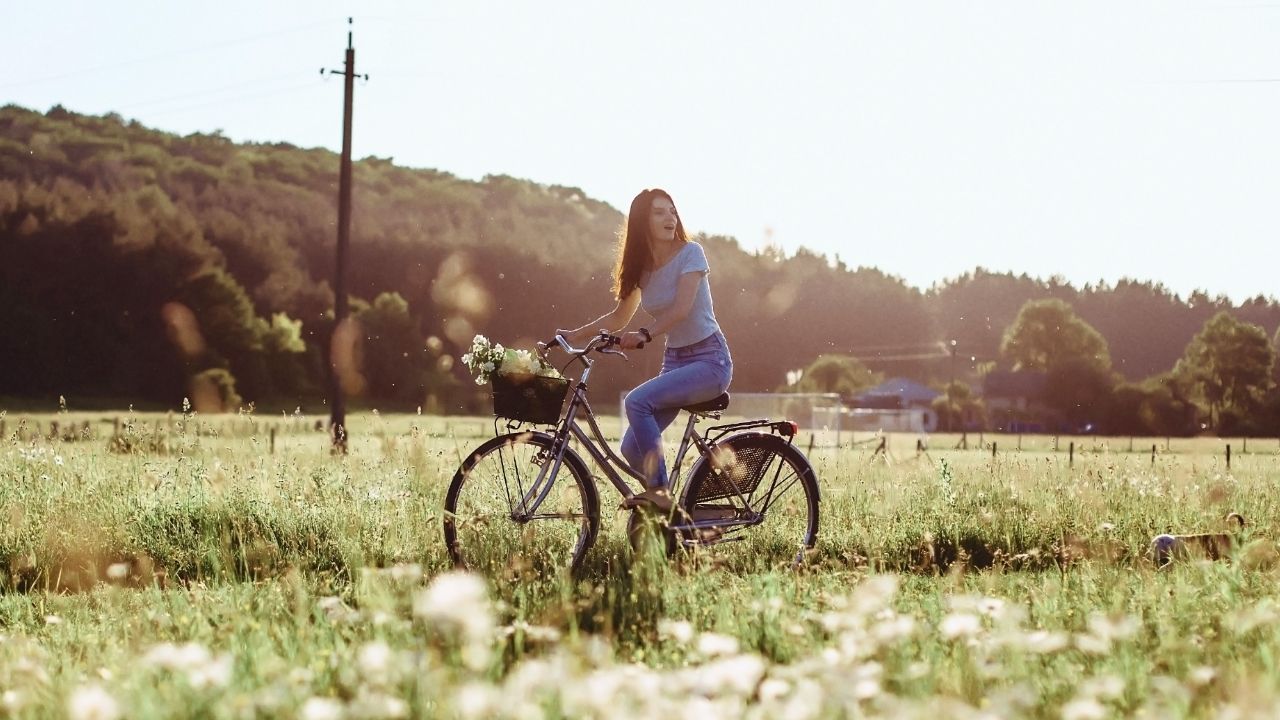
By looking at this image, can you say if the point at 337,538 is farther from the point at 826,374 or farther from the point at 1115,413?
the point at 1115,413

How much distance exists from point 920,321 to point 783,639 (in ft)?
400

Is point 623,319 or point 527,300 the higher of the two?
point 527,300

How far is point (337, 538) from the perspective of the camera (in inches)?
244

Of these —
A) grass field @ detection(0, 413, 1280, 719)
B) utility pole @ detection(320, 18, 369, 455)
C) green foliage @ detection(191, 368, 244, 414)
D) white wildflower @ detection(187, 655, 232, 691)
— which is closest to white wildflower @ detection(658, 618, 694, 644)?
grass field @ detection(0, 413, 1280, 719)

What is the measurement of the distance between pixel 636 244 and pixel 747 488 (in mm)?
1496

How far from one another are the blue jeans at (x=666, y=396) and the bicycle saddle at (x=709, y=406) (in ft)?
0.12

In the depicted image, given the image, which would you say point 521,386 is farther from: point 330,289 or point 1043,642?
point 330,289

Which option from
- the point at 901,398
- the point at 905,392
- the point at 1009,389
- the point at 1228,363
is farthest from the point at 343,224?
the point at 1009,389

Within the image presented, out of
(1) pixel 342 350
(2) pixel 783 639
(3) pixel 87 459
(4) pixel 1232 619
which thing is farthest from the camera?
(1) pixel 342 350

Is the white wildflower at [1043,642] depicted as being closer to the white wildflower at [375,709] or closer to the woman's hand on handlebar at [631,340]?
the white wildflower at [375,709]

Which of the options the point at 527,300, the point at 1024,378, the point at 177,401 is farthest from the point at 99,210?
the point at 1024,378

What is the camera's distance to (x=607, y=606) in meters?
4.29

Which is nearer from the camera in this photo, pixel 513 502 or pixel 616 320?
pixel 513 502

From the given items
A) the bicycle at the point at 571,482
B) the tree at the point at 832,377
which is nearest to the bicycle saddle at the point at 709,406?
the bicycle at the point at 571,482
